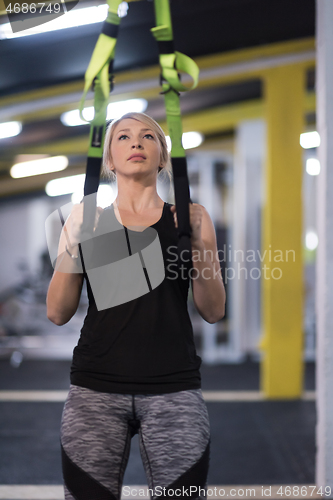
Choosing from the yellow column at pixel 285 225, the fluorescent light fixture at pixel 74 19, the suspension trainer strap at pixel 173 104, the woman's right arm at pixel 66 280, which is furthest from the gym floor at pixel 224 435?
the fluorescent light fixture at pixel 74 19

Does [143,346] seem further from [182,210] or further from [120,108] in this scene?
[120,108]

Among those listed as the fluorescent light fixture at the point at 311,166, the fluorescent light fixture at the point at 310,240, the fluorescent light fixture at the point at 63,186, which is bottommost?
the fluorescent light fixture at the point at 310,240

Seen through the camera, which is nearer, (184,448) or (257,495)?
(184,448)

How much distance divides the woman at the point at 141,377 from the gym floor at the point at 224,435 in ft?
5.28

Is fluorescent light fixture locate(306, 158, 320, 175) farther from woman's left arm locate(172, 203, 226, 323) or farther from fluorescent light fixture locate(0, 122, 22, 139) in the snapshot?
woman's left arm locate(172, 203, 226, 323)

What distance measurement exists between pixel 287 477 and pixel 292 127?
9.22 ft

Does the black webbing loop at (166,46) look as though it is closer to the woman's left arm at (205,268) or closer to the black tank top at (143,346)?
the woman's left arm at (205,268)

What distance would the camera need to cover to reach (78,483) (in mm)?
906

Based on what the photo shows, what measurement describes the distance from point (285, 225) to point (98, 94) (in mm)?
3253

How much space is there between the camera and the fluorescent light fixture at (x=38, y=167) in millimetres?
6688

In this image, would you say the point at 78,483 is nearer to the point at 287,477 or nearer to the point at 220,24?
the point at 287,477

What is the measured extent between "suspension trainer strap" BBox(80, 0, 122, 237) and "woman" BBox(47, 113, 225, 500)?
0.03 metres

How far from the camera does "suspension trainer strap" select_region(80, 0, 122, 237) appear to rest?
2.98 feet

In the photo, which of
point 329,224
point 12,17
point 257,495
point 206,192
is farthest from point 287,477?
point 206,192
